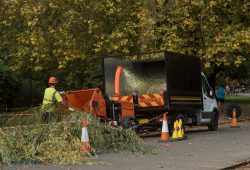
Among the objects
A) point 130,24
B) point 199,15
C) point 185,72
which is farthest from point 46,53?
point 185,72

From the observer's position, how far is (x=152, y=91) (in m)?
20.7

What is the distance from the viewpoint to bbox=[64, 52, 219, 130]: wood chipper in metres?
18.5

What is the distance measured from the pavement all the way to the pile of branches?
1.72ft

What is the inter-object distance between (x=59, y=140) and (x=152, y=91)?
7.95 metres

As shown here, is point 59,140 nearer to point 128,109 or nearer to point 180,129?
point 128,109

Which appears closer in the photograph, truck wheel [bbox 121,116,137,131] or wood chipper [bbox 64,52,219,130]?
truck wheel [bbox 121,116,137,131]

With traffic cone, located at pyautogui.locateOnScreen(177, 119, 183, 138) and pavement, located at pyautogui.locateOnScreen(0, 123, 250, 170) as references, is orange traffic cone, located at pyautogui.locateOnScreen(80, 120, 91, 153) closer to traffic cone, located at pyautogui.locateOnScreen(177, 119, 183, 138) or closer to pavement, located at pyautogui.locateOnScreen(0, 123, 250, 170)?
pavement, located at pyautogui.locateOnScreen(0, 123, 250, 170)

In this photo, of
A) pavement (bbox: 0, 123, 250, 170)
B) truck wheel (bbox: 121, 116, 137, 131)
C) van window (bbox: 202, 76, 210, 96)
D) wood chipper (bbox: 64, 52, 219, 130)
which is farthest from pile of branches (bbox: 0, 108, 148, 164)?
van window (bbox: 202, 76, 210, 96)

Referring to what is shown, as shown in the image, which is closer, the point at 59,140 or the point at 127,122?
the point at 59,140

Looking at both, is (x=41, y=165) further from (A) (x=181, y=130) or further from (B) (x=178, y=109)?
(B) (x=178, y=109)

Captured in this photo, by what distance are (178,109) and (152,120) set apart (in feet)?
3.42

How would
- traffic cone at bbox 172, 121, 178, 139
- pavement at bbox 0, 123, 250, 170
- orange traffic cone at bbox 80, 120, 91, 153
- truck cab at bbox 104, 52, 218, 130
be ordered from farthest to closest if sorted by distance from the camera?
truck cab at bbox 104, 52, 218, 130, traffic cone at bbox 172, 121, 178, 139, orange traffic cone at bbox 80, 120, 91, 153, pavement at bbox 0, 123, 250, 170

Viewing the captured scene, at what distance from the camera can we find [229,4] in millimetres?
29516

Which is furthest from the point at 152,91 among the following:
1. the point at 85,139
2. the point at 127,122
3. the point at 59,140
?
the point at 59,140
